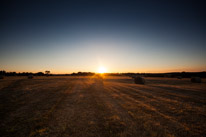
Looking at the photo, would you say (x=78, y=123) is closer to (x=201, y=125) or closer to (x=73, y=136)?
(x=73, y=136)

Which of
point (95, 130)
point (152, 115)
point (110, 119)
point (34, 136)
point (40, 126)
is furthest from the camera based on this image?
point (152, 115)

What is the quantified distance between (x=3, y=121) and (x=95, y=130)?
4.52 meters

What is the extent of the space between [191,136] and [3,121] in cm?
809

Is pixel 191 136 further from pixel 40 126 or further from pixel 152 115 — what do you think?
pixel 40 126

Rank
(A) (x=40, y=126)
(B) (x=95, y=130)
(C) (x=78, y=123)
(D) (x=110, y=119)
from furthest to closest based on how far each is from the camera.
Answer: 1. (D) (x=110, y=119)
2. (C) (x=78, y=123)
3. (A) (x=40, y=126)
4. (B) (x=95, y=130)

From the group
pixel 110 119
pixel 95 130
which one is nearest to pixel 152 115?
pixel 110 119

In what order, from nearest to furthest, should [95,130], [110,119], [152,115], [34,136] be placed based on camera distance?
[34,136], [95,130], [110,119], [152,115]

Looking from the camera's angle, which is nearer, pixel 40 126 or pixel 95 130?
pixel 95 130

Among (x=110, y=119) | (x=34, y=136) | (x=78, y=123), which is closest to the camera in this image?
(x=34, y=136)

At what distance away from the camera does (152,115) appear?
17.7 ft

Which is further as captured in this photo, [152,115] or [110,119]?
[152,115]

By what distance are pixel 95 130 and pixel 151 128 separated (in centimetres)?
233

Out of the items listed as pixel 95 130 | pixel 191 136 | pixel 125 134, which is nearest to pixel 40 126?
pixel 95 130

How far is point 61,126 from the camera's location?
4324 millimetres
